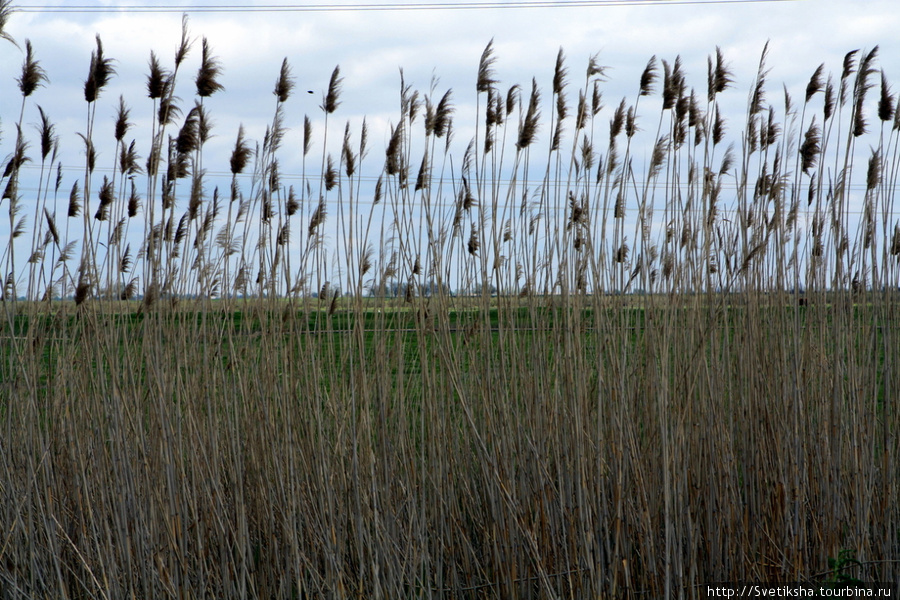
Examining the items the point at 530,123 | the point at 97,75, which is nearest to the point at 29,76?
the point at 97,75

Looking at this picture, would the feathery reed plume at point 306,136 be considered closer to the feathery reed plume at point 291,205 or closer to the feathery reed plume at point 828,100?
the feathery reed plume at point 291,205

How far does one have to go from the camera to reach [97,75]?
2098 mm

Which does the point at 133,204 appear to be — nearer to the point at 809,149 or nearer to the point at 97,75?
the point at 97,75

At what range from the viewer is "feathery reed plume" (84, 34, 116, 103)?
6.85 ft

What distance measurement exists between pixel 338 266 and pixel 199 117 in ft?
2.01

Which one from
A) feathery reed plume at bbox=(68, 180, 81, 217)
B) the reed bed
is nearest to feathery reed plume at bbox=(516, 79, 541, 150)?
the reed bed

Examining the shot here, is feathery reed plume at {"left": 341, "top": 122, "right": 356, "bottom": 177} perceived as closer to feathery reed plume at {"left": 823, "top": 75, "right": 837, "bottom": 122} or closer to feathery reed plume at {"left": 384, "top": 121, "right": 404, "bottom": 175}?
feathery reed plume at {"left": 384, "top": 121, "right": 404, "bottom": 175}

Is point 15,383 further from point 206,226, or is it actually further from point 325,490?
point 325,490

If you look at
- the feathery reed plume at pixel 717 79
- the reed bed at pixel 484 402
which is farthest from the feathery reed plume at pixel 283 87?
the feathery reed plume at pixel 717 79

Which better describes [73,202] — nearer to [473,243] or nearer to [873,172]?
[473,243]

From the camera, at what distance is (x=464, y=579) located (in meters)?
2.35

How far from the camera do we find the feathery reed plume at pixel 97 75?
209 cm

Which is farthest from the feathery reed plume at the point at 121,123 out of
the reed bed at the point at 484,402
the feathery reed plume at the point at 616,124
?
the feathery reed plume at the point at 616,124

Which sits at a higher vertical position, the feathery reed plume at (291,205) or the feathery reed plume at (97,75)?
the feathery reed plume at (97,75)
